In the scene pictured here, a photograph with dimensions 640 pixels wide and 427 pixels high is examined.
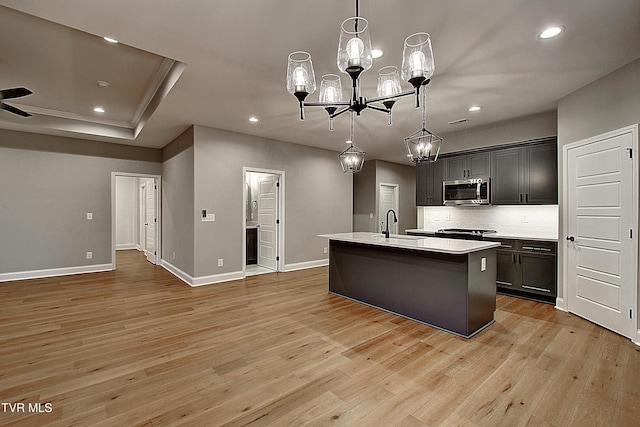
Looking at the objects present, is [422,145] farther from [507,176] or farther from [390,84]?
[507,176]

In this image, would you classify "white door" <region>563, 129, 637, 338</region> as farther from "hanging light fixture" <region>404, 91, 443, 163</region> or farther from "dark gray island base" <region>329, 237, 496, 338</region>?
"hanging light fixture" <region>404, 91, 443, 163</region>

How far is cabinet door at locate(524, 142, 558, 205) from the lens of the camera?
14.3 feet

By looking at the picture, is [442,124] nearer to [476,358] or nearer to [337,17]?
[337,17]

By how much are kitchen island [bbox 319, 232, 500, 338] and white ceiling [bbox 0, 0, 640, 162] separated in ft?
6.18

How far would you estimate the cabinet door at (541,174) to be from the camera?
4.34 meters

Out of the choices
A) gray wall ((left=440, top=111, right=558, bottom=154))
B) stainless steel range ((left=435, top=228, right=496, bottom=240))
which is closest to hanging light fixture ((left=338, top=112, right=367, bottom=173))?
stainless steel range ((left=435, top=228, right=496, bottom=240))

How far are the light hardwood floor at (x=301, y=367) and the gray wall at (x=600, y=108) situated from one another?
1727 mm

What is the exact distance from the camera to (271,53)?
278cm

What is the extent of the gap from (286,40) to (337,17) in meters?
0.52

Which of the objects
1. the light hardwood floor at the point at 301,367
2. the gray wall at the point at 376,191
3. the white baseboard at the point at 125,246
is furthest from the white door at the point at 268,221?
the white baseboard at the point at 125,246

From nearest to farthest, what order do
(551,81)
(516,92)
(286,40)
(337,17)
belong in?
(337,17), (286,40), (551,81), (516,92)

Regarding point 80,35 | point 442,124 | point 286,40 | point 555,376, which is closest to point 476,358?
point 555,376

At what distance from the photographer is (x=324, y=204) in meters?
6.95

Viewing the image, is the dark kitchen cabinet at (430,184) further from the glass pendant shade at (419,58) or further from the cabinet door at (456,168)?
the glass pendant shade at (419,58)
